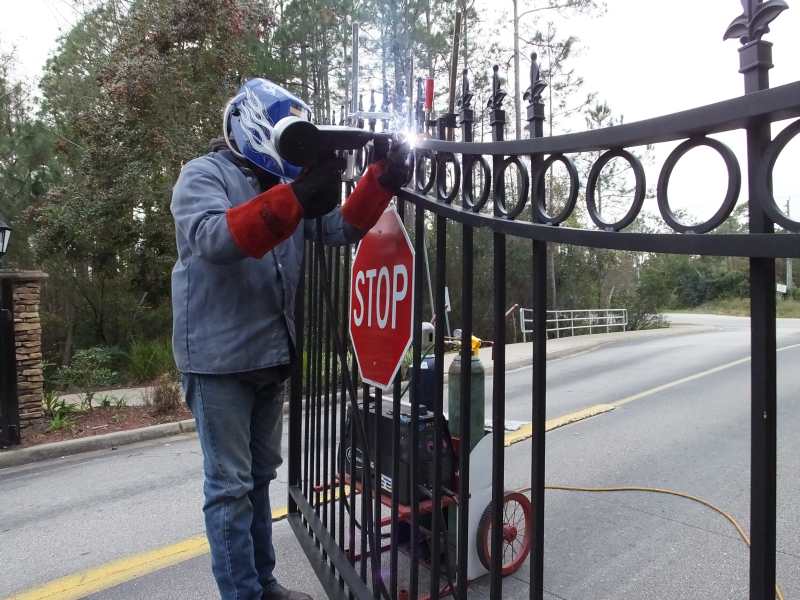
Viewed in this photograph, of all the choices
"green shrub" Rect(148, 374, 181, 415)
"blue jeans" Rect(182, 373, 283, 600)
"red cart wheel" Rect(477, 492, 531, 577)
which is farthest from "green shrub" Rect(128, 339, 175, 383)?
"blue jeans" Rect(182, 373, 283, 600)

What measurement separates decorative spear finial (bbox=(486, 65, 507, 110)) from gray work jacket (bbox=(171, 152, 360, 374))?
865 millimetres

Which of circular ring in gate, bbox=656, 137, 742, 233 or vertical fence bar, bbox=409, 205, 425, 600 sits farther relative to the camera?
vertical fence bar, bbox=409, 205, 425, 600

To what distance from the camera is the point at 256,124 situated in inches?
84.6

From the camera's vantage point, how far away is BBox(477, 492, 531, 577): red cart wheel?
275 cm

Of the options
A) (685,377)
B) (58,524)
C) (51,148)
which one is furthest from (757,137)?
(51,148)

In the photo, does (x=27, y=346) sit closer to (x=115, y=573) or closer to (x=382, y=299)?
(x=115, y=573)

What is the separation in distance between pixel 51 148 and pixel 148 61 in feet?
22.2

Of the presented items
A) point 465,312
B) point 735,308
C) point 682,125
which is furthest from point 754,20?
point 735,308

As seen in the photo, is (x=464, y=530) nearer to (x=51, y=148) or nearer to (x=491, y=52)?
(x=51, y=148)

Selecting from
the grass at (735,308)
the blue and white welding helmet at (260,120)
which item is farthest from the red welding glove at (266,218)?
the grass at (735,308)

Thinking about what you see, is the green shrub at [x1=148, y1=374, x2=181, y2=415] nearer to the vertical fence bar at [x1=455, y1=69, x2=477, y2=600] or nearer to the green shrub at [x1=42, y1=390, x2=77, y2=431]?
the green shrub at [x1=42, y1=390, x2=77, y2=431]

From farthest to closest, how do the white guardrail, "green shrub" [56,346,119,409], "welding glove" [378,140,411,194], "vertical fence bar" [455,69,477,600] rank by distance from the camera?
the white guardrail
"green shrub" [56,346,119,409]
"welding glove" [378,140,411,194]
"vertical fence bar" [455,69,477,600]

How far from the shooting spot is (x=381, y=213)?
7.26 feet

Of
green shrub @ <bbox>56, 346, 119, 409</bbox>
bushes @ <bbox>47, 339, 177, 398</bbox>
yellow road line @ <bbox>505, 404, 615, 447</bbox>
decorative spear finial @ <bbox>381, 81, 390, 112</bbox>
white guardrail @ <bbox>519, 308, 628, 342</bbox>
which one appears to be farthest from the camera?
white guardrail @ <bbox>519, 308, 628, 342</bbox>
